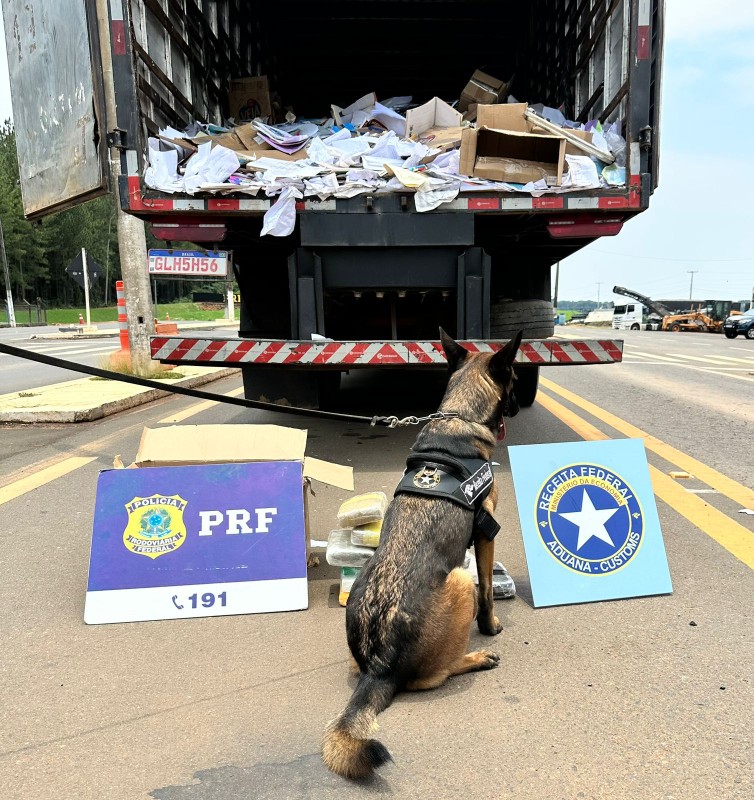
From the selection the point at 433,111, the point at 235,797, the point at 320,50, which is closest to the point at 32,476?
the point at 235,797

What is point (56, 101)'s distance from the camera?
4938mm

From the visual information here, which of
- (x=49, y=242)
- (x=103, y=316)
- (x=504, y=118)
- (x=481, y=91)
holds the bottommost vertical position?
(x=103, y=316)

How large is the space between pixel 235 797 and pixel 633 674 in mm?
1376

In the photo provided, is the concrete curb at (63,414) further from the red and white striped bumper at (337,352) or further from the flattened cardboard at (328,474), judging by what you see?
the flattened cardboard at (328,474)

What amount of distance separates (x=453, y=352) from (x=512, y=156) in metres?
2.56

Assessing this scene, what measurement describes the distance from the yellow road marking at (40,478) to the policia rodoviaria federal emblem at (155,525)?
6.43ft

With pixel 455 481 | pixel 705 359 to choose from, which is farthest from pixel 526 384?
pixel 705 359

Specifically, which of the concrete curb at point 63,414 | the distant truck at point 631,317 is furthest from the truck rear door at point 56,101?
the distant truck at point 631,317

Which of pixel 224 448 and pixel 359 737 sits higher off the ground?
pixel 224 448

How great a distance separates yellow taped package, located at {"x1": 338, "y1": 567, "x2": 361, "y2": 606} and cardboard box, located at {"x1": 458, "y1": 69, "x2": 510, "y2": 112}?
5.65 m

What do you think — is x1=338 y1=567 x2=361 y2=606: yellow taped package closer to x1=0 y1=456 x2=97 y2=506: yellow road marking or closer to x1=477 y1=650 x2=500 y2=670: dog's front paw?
x1=477 y1=650 x2=500 y2=670: dog's front paw

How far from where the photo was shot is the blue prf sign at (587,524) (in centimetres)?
269

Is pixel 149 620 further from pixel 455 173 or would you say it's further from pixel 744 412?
pixel 744 412

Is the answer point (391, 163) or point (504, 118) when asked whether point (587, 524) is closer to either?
point (391, 163)
